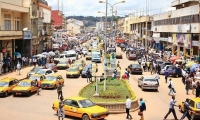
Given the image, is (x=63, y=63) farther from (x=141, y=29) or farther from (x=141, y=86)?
(x=141, y=29)

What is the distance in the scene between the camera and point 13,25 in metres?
53.5

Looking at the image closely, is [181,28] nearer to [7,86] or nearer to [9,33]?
[9,33]

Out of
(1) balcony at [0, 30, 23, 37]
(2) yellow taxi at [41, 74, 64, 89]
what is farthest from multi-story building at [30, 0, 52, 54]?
(2) yellow taxi at [41, 74, 64, 89]

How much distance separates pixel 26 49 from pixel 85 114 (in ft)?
138

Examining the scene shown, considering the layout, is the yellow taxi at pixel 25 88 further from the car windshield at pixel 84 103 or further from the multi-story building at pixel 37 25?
the multi-story building at pixel 37 25

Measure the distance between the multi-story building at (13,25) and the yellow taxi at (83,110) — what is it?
25968 millimetres

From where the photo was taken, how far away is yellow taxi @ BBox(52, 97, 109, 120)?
18642mm

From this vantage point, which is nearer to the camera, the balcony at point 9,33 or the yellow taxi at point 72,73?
the yellow taxi at point 72,73

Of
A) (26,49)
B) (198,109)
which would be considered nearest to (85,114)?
(198,109)

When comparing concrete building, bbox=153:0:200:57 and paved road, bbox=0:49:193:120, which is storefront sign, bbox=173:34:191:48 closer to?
concrete building, bbox=153:0:200:57

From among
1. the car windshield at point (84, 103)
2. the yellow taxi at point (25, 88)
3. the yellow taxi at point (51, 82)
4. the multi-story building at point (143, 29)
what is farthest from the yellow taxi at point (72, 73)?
Answer: the multi-story building at point (143, 29)

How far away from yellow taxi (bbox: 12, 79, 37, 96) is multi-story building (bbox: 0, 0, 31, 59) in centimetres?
1649

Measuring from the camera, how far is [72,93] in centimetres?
2931

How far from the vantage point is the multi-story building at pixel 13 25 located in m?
46.7
